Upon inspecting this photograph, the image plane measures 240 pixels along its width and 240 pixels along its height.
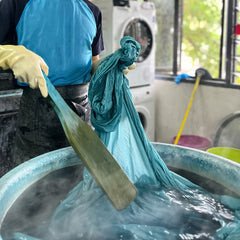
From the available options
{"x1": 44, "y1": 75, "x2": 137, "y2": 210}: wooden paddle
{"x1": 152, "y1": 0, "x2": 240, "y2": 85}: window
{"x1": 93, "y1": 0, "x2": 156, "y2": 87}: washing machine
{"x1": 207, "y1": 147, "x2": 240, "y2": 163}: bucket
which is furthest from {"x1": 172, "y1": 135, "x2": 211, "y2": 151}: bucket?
{"x1": 44, "y1": 75, "x2": 137, "y2": 210}: wooden paddle

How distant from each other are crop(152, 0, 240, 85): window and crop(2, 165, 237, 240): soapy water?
2.32 metres

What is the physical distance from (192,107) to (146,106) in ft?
1.87

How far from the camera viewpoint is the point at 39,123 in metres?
1.54

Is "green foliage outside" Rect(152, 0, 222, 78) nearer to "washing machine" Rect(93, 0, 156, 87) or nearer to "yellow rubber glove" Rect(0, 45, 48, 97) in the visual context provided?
"washing machine" Rect(93, 0, 156, 87)

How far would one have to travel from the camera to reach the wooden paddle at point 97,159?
102cm

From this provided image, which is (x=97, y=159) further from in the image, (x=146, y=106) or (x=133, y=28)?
(x=146, y=106)

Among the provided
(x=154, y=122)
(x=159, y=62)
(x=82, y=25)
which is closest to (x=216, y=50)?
(x=159, y=62)

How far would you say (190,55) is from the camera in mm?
6418

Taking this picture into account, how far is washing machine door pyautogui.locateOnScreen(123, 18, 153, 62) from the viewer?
10.5ft

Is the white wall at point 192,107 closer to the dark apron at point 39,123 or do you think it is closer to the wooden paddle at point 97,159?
the dark apron at point 39,123

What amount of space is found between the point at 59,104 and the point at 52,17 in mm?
537

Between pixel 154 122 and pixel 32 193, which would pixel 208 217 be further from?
pixel 154 122

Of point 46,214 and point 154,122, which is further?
point 154,122

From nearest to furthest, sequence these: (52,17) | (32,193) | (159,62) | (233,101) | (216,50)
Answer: (32,193)
(52,17)
(233,101)
(159,62)
(216,50)
